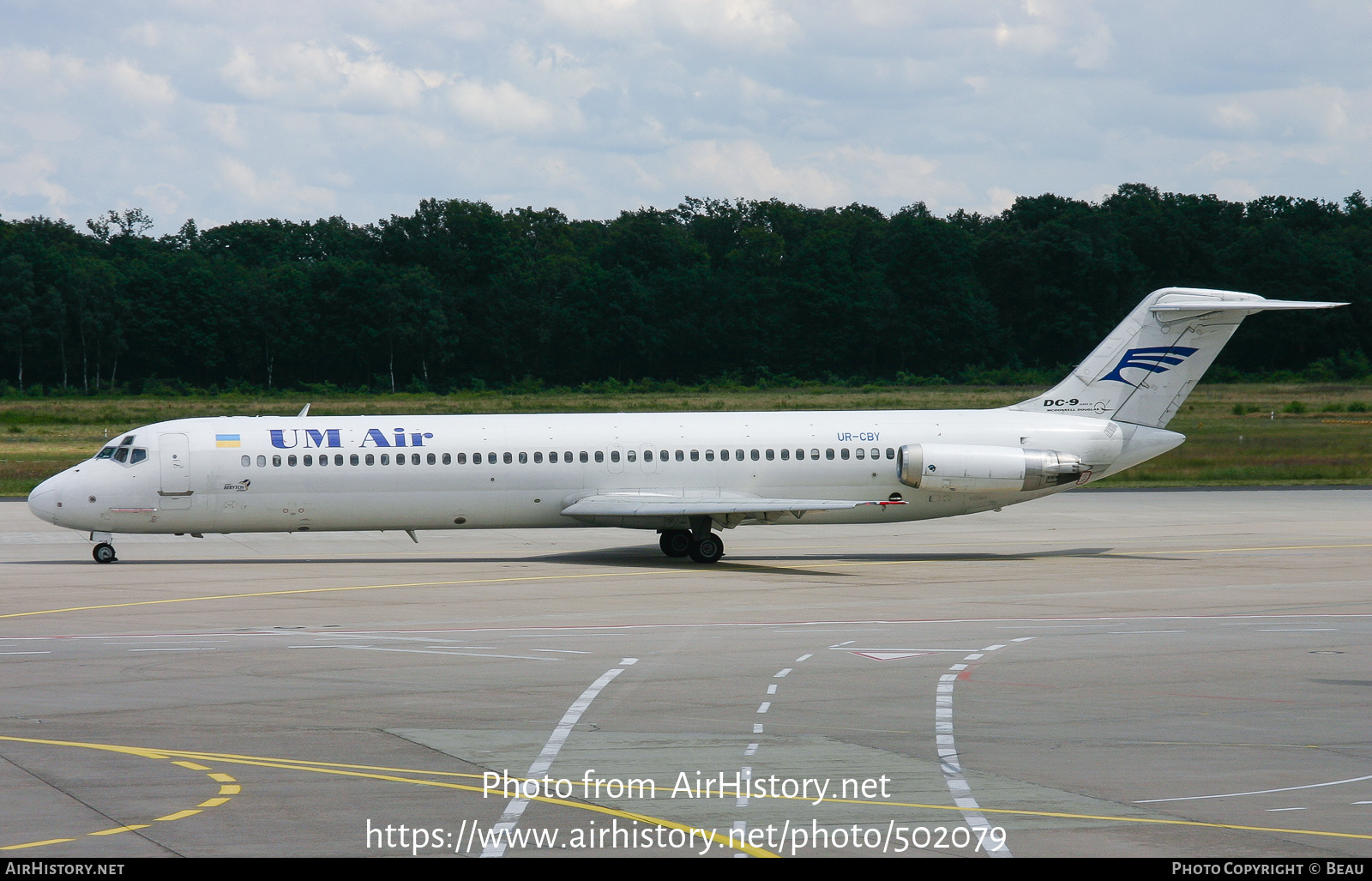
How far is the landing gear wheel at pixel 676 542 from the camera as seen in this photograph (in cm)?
3170

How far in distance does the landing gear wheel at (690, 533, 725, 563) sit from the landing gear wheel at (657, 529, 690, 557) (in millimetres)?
570

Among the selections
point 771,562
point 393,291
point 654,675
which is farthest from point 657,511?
point 393,291

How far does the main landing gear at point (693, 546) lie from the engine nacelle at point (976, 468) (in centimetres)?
473

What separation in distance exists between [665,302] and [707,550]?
9139 cm

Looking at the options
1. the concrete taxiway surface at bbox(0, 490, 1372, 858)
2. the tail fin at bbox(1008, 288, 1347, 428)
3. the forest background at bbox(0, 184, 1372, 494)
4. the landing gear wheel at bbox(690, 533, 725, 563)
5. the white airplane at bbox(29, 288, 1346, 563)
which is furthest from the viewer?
the forest background at bbox(0, 184, 1372, 494)

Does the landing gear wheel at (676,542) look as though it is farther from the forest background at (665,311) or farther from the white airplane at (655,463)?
the forest background at (665,311)

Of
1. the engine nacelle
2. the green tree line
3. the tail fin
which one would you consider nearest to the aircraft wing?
the engine nacelle

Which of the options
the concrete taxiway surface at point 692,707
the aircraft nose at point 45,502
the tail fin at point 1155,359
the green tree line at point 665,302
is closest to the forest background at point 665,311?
the green tree line at point 665,302

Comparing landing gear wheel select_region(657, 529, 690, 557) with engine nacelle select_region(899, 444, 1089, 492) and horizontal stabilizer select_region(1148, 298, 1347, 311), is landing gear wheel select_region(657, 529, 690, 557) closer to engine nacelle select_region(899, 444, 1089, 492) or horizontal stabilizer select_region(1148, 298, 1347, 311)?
engine nacelle select_region(899, 444, 1089, 492)

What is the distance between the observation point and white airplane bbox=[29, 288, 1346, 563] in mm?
30578

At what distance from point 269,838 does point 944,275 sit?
118m

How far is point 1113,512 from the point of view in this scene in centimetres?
4244

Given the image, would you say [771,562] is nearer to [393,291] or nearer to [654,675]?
[654,675]

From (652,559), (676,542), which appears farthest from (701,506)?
(652,559)
